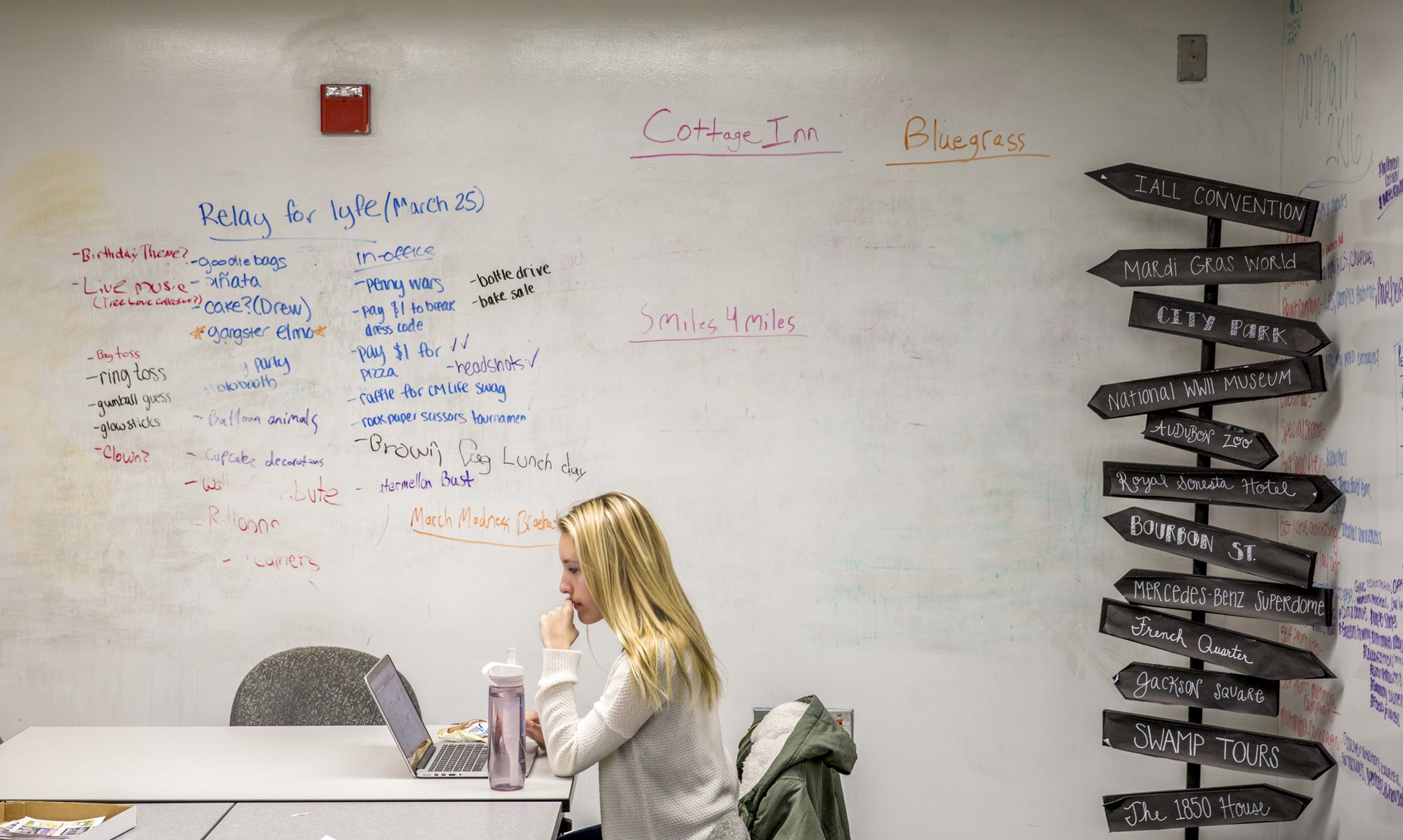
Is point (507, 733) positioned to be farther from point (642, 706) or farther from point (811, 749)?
point (811, 749)

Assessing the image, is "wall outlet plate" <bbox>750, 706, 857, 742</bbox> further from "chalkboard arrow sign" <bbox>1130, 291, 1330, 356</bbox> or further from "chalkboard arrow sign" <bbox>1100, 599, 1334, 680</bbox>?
"chalkboard arrow sign" <bbox>1130, 291, 1330, 356</bbox>

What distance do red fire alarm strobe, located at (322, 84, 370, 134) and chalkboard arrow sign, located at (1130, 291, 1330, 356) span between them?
2.29 meters

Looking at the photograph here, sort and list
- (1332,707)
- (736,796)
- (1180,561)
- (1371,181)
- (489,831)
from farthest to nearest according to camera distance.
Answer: (1180,561) < (1332,707) < (1371,181) < (736,796) < (489,831)

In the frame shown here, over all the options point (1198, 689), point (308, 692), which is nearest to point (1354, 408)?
point (1198, 689)

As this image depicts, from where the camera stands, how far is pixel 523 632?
10.6 ft

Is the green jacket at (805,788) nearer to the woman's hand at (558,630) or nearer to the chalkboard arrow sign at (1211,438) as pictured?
the woman's hand at (558,630)

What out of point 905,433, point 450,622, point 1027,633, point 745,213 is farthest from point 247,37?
point 1027,633

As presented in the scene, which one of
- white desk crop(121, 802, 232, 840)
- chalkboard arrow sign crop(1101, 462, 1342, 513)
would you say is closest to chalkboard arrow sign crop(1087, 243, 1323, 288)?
chalkboard arrow sign crop(1101, 462, 1342, 513)

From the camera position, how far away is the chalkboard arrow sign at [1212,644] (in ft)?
8.73

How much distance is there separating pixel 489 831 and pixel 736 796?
49 centimetres

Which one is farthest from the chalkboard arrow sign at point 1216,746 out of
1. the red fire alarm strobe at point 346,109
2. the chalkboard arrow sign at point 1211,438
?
the red fire alarm strobe at point 346,109

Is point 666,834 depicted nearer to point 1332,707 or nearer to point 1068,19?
point 1332,707

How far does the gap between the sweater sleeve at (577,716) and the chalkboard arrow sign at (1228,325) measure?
174 centimetres

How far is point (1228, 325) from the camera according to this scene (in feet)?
9.04
